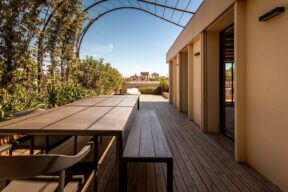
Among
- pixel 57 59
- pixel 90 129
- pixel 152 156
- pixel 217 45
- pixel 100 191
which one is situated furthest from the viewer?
pixel 57 59

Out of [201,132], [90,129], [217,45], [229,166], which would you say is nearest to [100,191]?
[90,129]

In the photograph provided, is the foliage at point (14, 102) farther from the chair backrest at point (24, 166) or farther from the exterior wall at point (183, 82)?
the exterior wall at point (183, 82)

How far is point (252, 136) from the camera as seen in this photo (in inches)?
140

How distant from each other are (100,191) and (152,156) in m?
0.88

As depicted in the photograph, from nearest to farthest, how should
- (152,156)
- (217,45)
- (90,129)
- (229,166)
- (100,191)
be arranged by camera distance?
(90,129)
(152,156)
(100,191)
(229,166)
(217,45)

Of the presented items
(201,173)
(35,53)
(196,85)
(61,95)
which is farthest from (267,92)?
(61,95)

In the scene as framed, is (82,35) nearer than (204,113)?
No

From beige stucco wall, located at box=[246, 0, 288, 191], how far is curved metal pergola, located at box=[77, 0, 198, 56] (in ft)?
22.3

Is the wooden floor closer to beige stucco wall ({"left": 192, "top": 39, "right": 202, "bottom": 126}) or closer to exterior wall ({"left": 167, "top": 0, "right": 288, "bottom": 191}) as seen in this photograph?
exterior wall ({"left": 167, "top": 0, "right": 288, "bottom": 191})

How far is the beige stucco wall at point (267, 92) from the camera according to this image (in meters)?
2.75

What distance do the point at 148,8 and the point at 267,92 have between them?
12623mm

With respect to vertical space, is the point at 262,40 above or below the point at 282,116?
above

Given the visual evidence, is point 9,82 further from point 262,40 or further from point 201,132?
point 262,40

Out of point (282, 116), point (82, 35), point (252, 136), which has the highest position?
point (82, 35)
